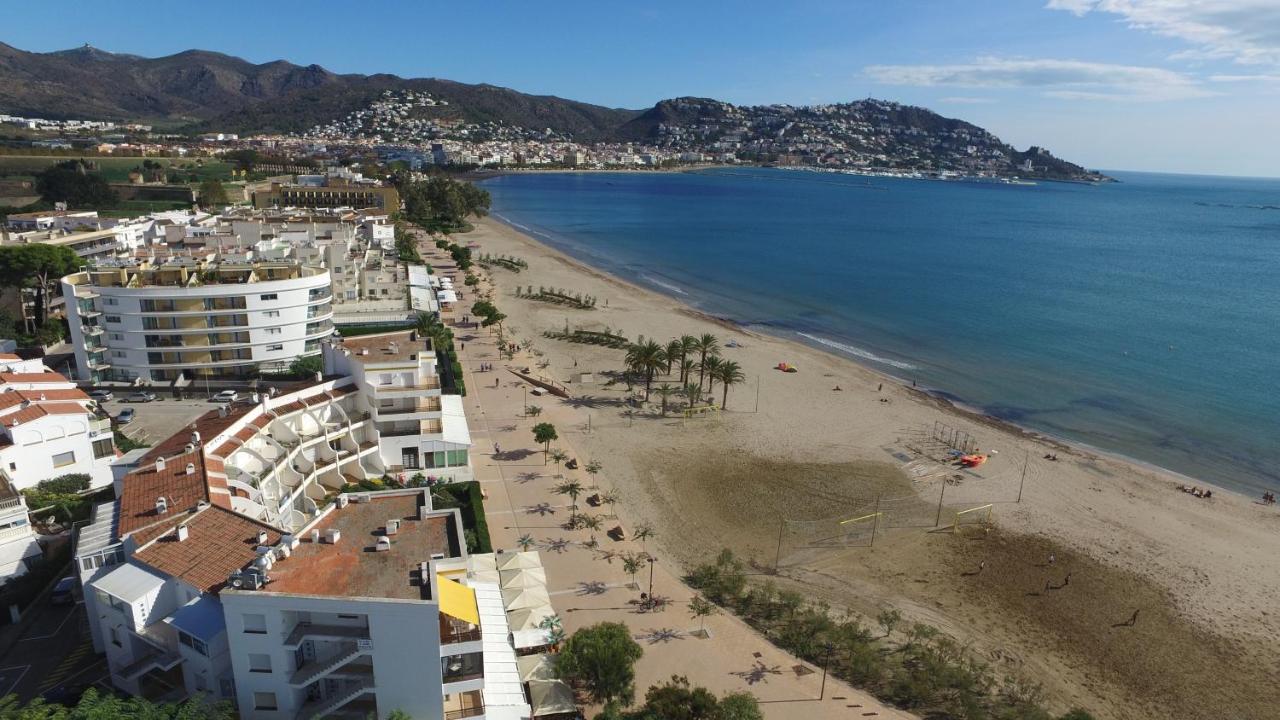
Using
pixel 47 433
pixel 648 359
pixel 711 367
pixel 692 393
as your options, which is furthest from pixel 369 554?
pixel 711 367

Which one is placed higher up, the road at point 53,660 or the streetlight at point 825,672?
the road at point 53,660

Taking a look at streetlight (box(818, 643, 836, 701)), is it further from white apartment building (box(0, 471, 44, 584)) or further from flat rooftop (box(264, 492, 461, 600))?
white apartment building (box(0, 471, 44, 584))

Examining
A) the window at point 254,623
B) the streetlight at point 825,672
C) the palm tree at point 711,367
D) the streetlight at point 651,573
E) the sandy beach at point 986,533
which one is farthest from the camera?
the palm tree at point 711,367

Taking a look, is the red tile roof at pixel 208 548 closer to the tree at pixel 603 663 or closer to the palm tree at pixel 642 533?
the tree at pixel 603 663

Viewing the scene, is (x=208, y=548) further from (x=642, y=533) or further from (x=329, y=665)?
(x=642, y=533)

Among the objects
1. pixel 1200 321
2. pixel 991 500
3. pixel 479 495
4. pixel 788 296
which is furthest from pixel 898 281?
pixel 479 495

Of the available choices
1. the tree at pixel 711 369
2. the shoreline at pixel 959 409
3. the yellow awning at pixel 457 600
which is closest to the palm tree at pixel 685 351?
the tree at pixel 711 369
